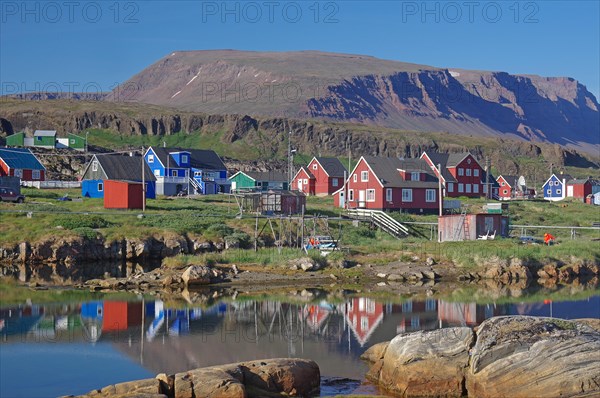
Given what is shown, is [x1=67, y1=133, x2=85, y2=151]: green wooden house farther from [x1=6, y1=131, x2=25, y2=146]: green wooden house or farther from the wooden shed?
the wooden shed

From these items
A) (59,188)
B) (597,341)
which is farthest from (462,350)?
(59,188)

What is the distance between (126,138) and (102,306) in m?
129

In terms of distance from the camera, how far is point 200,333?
94.9ft

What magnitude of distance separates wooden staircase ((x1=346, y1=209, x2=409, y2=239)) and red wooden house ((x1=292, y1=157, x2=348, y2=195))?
29767 millimetres

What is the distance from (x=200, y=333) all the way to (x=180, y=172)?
208 ft

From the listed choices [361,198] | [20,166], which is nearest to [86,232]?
[361,198]

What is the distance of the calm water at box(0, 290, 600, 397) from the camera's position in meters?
23.1

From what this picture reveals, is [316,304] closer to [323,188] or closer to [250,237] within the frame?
[250,237]

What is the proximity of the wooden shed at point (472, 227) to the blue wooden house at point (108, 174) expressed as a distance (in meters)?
31.5

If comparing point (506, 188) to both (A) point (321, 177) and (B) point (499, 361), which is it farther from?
(B) point (499, 361)

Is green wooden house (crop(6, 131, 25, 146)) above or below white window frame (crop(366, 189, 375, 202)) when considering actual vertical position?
above

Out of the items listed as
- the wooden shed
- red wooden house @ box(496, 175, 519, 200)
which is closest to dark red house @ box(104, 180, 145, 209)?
the wooden shed

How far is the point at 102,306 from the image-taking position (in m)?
34.4

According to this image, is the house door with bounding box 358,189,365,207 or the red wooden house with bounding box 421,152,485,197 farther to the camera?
the red wooden house with bounding box 421,152,485,197
